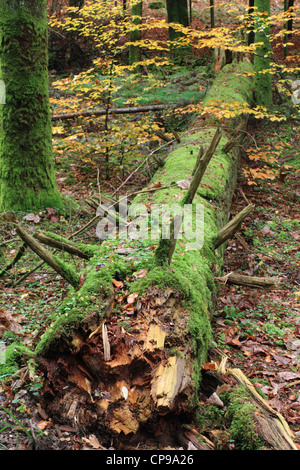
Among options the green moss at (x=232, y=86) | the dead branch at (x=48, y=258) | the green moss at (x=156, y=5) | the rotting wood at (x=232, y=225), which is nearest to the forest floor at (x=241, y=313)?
the dead branch at (x=48, y=258)

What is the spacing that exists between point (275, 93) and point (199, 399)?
11250 millimetres

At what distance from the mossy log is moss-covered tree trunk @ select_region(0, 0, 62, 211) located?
111 inches

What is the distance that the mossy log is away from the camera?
7.09 feet

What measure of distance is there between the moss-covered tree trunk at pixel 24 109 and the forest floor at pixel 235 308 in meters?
0.45

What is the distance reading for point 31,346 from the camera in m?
3.02

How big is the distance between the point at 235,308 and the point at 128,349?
2.35 m

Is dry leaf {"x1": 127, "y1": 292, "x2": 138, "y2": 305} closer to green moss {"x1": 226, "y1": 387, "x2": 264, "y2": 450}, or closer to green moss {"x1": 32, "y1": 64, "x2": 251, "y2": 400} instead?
green moss {"x1": 32, "y1": 64, "x2": 251, "y2": 400}

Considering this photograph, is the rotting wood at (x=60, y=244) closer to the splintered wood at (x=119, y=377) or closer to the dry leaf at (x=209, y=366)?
the splintered wood at (x=119, y=377)

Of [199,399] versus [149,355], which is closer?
[149,355]

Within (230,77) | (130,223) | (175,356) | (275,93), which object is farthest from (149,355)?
(275,93)

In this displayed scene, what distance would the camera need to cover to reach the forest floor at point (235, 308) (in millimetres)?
2189

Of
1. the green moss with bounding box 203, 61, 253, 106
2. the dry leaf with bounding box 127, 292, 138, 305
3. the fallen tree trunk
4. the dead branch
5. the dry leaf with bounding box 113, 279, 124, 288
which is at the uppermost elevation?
the green moss with bounding box 203, 61, 253, 106

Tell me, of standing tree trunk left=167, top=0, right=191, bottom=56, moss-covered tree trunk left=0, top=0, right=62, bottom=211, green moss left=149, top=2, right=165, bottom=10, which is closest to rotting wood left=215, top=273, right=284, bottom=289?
moss-covered tree trunk left=0, top=0, right=62, bottom=211

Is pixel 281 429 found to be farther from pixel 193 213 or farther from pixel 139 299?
pixel 193 213
